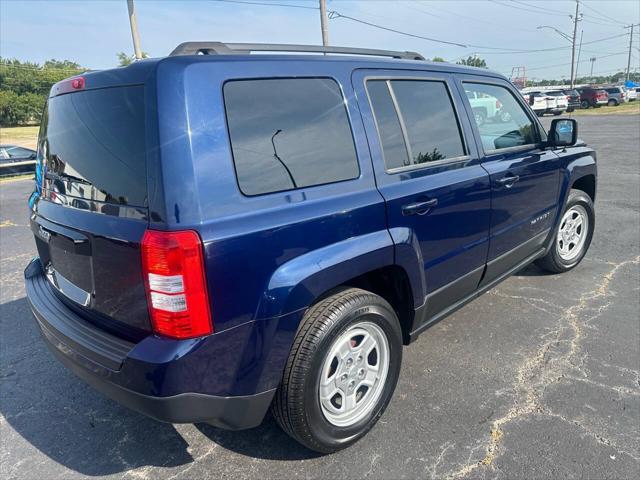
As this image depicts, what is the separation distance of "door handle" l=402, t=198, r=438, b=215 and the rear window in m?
1.34

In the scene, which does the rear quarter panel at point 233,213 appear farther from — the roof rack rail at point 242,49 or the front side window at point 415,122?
the front side window at point 415,122

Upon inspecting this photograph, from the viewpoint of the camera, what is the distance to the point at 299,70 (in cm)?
216

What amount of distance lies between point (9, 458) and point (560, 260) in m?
4.55

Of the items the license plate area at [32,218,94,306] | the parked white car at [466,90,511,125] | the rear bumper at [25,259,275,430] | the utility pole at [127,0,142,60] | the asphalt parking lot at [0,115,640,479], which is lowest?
the asphalt parking lot at [0,115,640,479]

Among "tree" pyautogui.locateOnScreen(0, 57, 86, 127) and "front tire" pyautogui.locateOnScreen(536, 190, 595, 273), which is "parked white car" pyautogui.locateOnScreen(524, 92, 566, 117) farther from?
"tree" pyautogui.locateOnScreen(0, 57, 86, 127)

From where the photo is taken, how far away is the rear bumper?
1794 mm

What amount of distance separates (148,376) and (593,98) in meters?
45.4

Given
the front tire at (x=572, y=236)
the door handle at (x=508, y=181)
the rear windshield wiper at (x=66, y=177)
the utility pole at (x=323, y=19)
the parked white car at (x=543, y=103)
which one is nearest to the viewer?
the rear windshield wiper at (x=66, y=177)

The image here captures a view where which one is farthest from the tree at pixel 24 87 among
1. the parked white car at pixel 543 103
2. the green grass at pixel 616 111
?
the green grass at pixel 616 111

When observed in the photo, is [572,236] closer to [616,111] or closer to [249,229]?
[249,229]

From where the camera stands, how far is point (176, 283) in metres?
1.74

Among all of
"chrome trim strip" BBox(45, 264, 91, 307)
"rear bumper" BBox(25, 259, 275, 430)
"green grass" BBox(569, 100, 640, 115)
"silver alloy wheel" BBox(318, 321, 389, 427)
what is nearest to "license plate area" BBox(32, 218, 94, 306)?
"chrome trim strip" BBox(45, 264, 91, 307)

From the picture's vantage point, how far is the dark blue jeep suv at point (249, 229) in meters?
1.78

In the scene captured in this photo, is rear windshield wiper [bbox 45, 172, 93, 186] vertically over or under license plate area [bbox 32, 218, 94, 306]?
over
